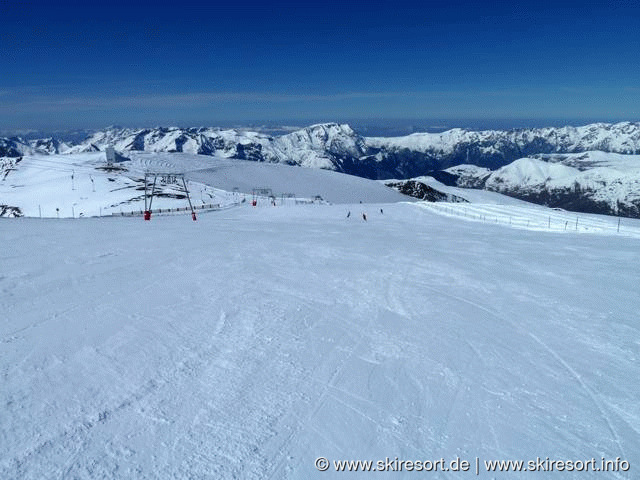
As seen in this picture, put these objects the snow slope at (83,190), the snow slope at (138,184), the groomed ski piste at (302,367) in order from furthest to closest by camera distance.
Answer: the snow slope at (138,184), the snow slope at (83,190), the groomed ski piste at (302,367)

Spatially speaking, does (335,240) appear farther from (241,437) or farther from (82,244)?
(241,437)

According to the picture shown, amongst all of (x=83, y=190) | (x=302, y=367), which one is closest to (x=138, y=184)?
(x=83, y=190)

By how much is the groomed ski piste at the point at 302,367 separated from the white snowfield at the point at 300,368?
3 centimetres

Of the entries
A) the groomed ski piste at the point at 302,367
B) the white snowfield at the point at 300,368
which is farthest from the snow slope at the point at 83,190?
the white snowfield at the point at 300,368

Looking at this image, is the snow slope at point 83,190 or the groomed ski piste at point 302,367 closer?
the groomed ski piste at point 302,367

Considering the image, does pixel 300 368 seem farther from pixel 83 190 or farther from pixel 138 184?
pixel 138 184

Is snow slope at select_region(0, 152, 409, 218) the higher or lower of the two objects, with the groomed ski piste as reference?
lower

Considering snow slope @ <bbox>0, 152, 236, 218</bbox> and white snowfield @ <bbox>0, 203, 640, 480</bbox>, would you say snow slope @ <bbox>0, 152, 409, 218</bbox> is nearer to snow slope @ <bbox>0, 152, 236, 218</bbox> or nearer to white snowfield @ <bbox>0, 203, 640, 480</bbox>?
snow slope @ <bbox>0, 152, 236, 218</bbox>

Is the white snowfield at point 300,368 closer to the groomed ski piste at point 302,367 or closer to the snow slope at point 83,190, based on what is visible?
the groomed ski piste at point 302,367

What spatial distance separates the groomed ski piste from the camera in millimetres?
5926

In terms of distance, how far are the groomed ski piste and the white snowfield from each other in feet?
0.11

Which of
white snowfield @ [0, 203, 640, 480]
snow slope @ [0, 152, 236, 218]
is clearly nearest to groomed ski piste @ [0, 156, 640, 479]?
white snowfield @ [0, 203, 640, 480]

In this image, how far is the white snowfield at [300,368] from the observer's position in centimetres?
593

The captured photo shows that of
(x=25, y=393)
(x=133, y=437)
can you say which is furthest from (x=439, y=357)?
(x=25, y=393)
